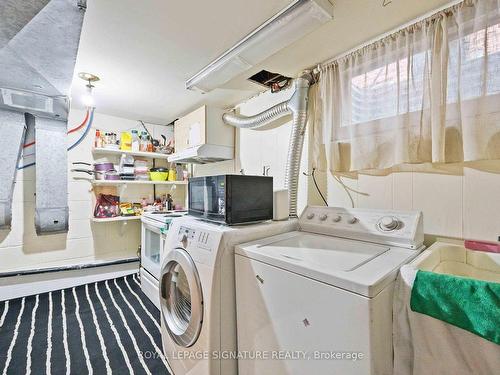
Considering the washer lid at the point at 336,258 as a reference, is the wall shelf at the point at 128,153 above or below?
above

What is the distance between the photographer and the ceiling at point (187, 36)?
121 centimetres

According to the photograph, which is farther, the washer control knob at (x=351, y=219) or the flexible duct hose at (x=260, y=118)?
the flexible duct hose at (x=260, y=118)

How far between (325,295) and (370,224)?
658 millimetres

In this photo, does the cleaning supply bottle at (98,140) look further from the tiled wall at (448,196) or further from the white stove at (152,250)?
the tiled wall at (448,196)

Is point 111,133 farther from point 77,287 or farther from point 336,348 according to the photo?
point 336,348

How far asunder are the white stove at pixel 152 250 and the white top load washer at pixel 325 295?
4.28 feet

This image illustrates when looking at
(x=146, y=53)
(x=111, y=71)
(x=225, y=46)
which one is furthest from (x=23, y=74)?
(x=225, y=46)

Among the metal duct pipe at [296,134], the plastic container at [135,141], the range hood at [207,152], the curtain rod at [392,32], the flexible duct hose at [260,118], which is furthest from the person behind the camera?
the plastic container at [135,141]

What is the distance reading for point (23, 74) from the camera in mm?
1778

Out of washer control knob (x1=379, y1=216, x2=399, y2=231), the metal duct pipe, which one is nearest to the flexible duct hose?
the metal duct pipe

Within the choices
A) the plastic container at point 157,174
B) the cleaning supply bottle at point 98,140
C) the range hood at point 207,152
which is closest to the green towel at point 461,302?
the range hood at point 207,152

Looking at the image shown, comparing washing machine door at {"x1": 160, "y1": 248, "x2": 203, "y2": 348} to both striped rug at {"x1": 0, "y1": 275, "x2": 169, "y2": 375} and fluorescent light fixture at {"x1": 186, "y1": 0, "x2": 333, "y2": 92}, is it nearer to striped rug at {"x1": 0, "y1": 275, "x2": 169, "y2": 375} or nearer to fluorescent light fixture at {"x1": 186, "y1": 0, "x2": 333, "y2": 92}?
striped rug at {"x1": 0, "y1": 275, "x2": 169, "y2": 375}

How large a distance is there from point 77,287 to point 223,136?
2.50 meters

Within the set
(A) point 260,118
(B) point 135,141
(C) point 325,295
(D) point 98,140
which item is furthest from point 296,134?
(D) point 98,140
